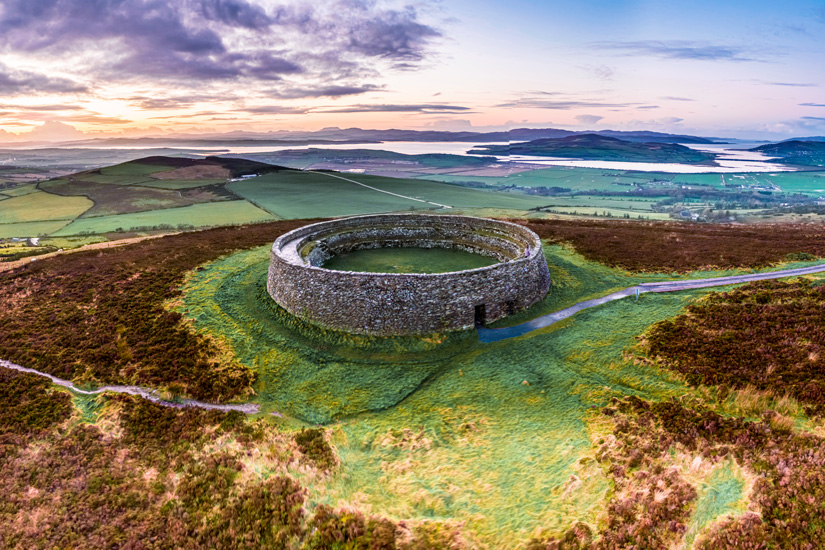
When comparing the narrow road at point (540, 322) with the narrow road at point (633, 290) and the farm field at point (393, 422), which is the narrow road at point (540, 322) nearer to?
the narrow road at point (633, 290)

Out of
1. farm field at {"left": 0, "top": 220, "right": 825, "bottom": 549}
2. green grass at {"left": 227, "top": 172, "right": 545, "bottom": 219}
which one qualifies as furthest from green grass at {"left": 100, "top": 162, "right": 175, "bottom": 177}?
farm field at {"left": 0, "top": 220, "right": 825, "bottom": 549}

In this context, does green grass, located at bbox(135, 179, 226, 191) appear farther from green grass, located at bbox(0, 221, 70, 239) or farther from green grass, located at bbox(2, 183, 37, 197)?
green grass, located at bbox(0, 221, 70, 239)

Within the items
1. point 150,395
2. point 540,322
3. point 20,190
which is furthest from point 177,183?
point 540,322

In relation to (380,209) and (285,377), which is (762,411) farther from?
(380,209)

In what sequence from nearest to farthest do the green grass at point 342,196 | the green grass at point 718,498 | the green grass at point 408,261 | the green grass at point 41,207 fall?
1. the green grass at point 718,498
2. the green grass at point 408,261
3. the green grass at point 41,207
4. the green grass at point 342,196

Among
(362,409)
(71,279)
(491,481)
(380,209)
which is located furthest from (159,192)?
(491,481)

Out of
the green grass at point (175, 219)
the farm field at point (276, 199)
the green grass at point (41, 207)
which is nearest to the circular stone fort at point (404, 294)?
the farm field at point (276, 199)
